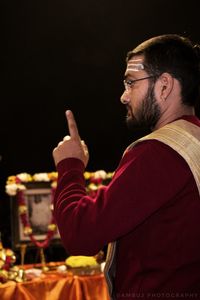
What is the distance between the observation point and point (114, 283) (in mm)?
1399

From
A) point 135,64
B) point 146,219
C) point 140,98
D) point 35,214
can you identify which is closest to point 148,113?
point 140,98

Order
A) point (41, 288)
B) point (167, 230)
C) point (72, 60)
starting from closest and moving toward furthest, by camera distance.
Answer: point (167, 230) < point (41, 288) < point (72, 60)

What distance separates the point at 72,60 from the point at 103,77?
29 cm

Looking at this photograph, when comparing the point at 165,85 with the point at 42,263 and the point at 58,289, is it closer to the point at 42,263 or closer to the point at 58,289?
the point at 58,289

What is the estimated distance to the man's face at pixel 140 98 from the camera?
1.44 m

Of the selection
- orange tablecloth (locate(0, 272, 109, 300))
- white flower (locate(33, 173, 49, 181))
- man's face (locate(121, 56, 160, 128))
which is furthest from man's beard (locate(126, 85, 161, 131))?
white flower (locate(33, 173, 49, 181))

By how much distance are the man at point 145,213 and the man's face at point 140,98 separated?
0.21 ft

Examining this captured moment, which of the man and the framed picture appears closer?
the man

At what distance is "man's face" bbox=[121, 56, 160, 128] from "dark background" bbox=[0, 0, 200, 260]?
2375 millimetres

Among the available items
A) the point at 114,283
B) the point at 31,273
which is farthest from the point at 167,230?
the point at 31,273

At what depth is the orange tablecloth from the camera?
2822 millimetres

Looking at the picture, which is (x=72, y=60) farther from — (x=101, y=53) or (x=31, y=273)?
(x=31, y=273)

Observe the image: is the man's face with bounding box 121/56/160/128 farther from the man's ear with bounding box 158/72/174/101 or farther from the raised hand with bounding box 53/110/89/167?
the raised hand with bounding box 53/110/89/167

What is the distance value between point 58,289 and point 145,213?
1807 millimetres
